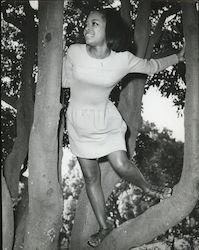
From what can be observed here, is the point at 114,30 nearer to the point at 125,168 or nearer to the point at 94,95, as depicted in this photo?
the point at 94,95

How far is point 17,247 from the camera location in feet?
13.0

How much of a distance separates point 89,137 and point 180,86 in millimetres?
3353

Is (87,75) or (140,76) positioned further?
(140,76)

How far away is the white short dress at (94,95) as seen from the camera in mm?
2938

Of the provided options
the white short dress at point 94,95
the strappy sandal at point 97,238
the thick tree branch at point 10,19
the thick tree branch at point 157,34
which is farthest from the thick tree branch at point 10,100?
the strappy sandal at point 97,238

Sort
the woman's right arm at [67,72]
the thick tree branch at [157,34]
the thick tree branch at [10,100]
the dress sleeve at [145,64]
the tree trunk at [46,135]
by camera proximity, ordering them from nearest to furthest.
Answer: the tree trunk at [46,135] → the woman's right arm at [67,72] → the dress sleeve at [145,64] → the thick tree branch at [157,34] → the thick tree branch at [10,100]

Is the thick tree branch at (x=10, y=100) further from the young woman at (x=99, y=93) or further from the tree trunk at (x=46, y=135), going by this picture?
the tree trunk at (x=46, y=135)

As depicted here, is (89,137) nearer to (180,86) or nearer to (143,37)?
(143,37)

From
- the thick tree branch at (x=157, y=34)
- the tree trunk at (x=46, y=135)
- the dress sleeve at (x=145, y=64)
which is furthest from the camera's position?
the thick tree branch at (x=157, y=34)

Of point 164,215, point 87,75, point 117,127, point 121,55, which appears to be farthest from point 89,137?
point 164,215

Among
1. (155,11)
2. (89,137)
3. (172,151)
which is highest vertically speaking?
(155,11)

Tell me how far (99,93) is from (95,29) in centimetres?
49

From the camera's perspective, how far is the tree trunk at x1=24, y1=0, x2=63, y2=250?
7.83ft

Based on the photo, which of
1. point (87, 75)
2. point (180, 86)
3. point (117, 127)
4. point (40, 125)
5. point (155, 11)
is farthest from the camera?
point (180, 86)
